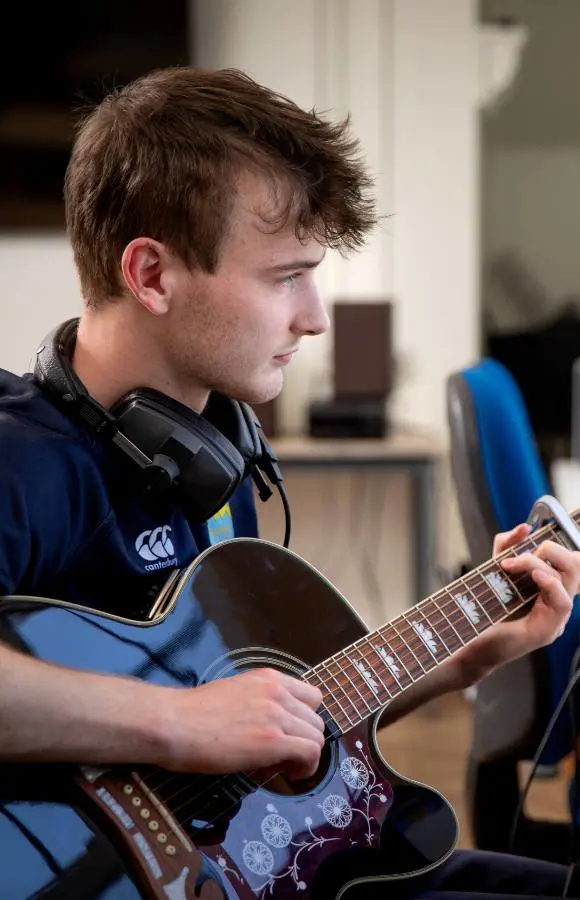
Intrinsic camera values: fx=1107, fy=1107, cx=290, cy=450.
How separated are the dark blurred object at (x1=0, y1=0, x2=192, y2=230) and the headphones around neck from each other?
2.55 metres

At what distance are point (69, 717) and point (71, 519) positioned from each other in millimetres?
173

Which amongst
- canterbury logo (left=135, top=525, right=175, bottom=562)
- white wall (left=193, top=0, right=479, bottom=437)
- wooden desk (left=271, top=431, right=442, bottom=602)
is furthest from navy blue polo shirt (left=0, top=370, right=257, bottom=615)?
white wall (left=193, top=0, right=479, bottom=437)

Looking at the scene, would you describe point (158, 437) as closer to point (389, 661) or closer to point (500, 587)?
point (389, 661)

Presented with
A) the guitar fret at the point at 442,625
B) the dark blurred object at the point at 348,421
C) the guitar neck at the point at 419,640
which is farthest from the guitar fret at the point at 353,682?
the dark blurred object at the point at 348,421

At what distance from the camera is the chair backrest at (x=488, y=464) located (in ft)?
4.85

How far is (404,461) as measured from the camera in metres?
3.16

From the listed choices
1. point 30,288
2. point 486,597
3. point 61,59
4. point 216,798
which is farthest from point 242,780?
point 61,59

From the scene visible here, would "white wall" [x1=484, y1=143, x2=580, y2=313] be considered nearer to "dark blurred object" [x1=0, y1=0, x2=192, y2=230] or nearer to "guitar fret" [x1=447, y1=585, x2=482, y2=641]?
"dark blurred object" [x1=0, y1=0, x2=192, y2=230]

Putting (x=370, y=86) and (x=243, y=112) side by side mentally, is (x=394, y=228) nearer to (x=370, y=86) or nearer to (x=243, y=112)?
(x=370, y=86)

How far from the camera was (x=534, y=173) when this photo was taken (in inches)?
145

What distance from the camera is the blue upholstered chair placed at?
1.47 meters

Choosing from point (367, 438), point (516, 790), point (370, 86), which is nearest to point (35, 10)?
point (370, 86)

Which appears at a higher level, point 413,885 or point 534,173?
point 534,173

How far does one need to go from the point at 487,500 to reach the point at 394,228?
2.23 m
